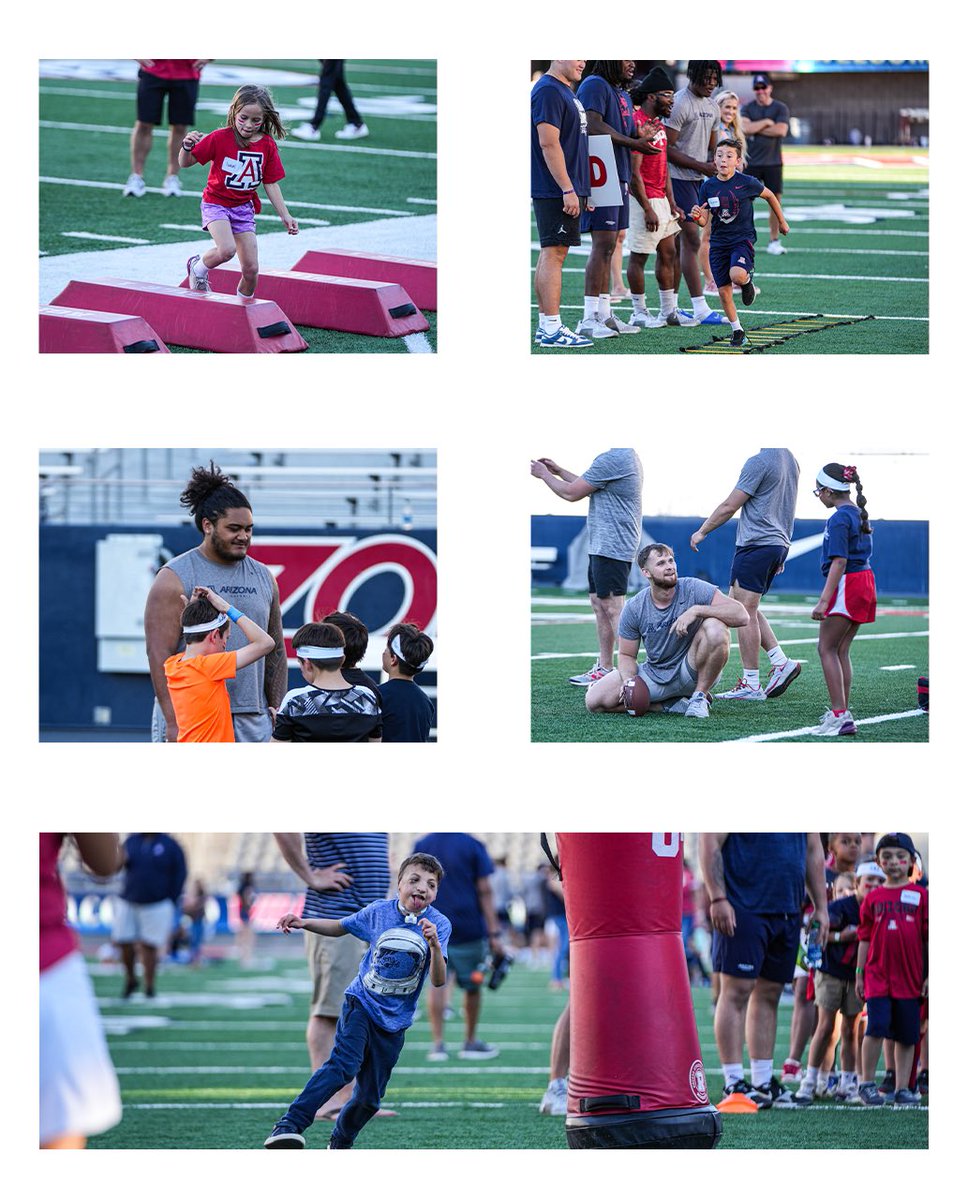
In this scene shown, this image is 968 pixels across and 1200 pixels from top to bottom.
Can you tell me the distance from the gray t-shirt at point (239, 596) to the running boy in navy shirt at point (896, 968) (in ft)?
6.11

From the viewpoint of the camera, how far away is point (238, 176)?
4.97 m

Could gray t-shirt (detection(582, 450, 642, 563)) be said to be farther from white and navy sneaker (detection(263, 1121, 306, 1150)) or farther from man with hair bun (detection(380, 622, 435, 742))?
white and navy sneaker (detection(263, 1121, 306, 1150))

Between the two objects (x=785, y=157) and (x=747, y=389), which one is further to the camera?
(x=785, y=157)

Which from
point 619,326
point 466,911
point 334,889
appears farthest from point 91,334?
point 466,911

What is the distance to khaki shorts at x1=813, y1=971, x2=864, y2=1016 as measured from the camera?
5.11m

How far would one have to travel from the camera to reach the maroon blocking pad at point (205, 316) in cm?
446

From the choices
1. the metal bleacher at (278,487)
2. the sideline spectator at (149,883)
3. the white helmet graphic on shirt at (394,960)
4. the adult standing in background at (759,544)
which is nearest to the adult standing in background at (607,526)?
the adult standing in background at (759,544)

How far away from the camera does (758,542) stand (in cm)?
459

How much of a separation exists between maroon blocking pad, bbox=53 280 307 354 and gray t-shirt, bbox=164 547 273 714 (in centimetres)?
Answer: 57

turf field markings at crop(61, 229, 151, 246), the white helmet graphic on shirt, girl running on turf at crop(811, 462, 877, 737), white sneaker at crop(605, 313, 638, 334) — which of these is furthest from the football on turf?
turf field markings at crop(61, 229, 151, 246)

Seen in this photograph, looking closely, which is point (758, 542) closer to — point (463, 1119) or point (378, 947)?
point (378, 947)

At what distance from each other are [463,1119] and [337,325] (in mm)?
2275
